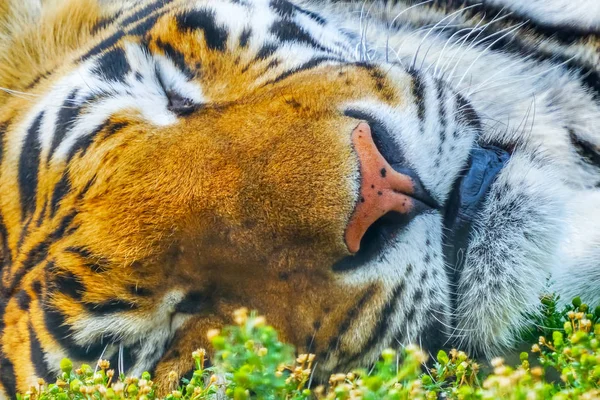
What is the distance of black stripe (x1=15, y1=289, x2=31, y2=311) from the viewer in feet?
7.93

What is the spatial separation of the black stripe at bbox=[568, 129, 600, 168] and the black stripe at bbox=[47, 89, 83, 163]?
1.82 meters

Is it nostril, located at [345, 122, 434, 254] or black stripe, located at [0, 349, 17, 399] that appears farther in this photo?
black stripe, located at [0, 349, 17, 399]

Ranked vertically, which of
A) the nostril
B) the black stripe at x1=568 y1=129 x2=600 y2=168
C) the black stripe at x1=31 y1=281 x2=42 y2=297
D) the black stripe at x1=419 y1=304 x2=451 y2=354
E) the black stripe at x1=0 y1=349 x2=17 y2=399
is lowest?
the black stripe at x1=0 y1=349 x2=17 y2=399

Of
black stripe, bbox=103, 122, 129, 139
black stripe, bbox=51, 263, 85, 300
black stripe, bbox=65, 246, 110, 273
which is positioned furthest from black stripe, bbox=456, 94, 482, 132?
black stripe, bbox=51, 263, 85, 300

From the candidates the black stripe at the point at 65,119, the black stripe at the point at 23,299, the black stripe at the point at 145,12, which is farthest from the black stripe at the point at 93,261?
the black stripe at the point at 145,12

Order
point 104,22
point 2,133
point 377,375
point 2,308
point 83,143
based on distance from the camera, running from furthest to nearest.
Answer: point 104,22 → point 2,133 → point 83,143 → point 2,308 → point 377,375

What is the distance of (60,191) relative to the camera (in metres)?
2.55

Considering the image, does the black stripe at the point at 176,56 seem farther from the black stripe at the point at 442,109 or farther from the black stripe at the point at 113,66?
the black stripe at the point at 442,109

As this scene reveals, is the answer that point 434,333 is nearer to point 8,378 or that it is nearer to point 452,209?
point 452,209

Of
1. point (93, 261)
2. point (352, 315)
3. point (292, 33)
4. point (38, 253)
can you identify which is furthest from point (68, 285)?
point (292, 33)

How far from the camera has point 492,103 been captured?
2.93m

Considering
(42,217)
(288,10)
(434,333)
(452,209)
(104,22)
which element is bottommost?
(42,217)

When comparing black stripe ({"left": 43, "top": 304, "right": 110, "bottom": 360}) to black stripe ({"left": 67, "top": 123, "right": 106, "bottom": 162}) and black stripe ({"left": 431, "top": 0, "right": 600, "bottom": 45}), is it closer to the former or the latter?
black stripe ({"left": 67, "top": 123, "right": 106, "bottom": 162})

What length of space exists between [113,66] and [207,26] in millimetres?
384
